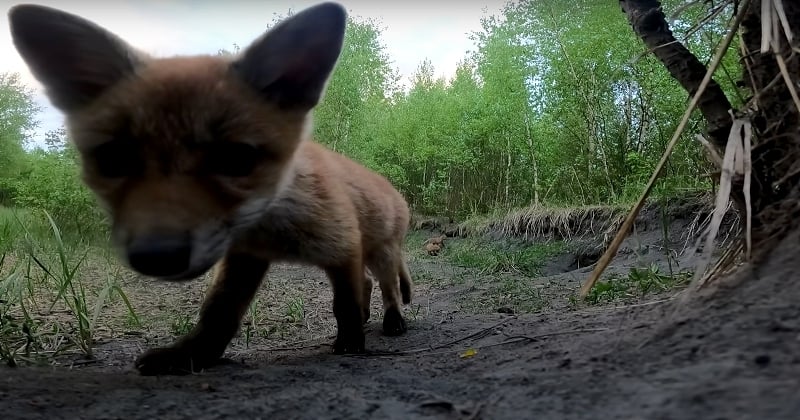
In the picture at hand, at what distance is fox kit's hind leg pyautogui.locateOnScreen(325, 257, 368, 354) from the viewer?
2613 millimetres

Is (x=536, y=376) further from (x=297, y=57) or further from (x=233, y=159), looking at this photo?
(x=297, y=57)

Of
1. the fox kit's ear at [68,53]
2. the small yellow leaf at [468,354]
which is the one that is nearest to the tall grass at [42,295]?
the fox kit's ear at [68,53]

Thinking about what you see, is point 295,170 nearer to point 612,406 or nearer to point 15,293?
point 15,293

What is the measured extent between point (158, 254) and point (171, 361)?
931 mm

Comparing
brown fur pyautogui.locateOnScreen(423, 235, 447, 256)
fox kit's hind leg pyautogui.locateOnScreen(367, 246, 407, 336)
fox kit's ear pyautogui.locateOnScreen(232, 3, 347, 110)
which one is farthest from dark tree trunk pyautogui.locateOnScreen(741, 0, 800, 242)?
brown fur pyautogui.locateOnScreen(423, 235, 447, 256)

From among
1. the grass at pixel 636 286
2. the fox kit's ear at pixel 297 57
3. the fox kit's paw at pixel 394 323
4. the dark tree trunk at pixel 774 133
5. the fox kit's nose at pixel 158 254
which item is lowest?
the fox kit's paw at pixel 394 323

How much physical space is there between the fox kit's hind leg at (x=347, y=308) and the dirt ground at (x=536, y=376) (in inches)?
4.0

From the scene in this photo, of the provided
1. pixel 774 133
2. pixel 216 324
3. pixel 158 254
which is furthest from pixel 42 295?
pixel 774 133

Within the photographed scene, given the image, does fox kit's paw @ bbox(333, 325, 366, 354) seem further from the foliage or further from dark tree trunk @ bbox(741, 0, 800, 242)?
the foliage

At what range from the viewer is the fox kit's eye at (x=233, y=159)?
1879mm

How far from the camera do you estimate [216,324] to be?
2.56 metres

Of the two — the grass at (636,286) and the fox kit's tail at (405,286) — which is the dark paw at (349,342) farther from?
the fox kit's tail at (405,286)

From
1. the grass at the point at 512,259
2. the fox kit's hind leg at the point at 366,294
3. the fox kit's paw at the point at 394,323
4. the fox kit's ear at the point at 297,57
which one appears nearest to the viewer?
the fox kit's ear at the point at 297,57

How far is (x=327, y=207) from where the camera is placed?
2631 millimetres
